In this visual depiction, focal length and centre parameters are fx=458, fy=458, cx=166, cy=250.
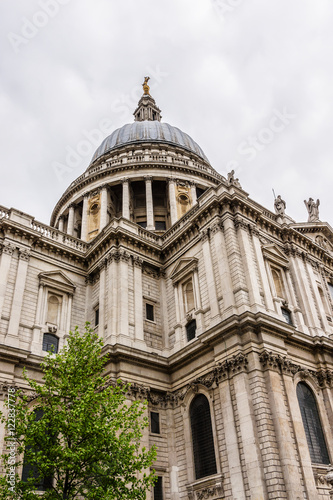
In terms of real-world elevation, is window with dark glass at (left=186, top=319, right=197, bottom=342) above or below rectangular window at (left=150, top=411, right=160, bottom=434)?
above

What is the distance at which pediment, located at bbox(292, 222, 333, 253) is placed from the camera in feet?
111

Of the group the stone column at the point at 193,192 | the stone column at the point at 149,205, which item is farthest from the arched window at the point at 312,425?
the stone column at the point at 193,192

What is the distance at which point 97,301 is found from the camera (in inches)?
1170

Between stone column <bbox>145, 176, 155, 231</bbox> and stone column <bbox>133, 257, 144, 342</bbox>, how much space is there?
40.3 ft

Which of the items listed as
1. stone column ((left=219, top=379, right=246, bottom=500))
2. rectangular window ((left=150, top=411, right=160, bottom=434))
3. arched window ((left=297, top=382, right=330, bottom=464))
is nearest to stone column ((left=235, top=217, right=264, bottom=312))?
stone column ((left=219, top=379, right=246, bottom=500))

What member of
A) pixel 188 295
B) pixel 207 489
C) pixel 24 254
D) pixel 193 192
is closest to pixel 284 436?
pixel 207 489

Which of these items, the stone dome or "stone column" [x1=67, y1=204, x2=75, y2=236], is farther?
the stone dome

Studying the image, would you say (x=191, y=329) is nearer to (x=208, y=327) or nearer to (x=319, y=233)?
(x=208, y=327)

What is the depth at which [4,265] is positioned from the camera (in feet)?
87.5

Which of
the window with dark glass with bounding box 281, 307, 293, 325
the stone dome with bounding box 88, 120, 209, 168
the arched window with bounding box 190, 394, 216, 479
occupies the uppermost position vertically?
the stone dome with bounding box 88, 120, 209, 168

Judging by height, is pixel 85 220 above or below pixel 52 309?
above

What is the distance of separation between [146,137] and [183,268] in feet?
93.2

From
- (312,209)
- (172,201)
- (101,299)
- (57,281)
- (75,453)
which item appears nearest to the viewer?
(75,453)

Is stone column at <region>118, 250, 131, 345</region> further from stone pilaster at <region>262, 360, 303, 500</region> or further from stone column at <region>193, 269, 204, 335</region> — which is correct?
stone pilaster at <region>262, 360, 303, 500</region>
